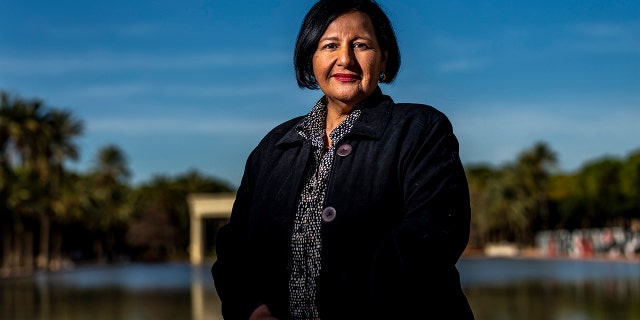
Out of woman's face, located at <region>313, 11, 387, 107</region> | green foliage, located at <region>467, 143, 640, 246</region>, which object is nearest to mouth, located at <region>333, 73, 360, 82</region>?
woman's face, located at <region>313, 11, 387, 107</region>

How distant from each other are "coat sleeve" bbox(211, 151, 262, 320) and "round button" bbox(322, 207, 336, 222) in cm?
28

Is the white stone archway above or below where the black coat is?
above

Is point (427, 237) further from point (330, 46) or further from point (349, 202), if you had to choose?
point (330, 46)

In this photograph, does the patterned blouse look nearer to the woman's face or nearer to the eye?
the woman's face

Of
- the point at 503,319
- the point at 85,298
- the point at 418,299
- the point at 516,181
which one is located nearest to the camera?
the point at 418,299

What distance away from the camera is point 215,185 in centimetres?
10238

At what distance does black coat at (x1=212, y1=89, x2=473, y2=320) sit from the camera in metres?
2.12

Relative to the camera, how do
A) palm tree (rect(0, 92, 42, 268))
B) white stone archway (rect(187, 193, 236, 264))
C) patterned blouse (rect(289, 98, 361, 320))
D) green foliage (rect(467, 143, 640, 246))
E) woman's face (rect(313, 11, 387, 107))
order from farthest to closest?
green foliage (rect(467, 143, 640, 246)) → white stone archway (rect(187, 193, 236, 264)) → palm tree (rect(0, 92, 42, 268)) → woman's face (rect(313, 11, 387, 107)) → patterned blouse (rect(289, 98, 361, 320))

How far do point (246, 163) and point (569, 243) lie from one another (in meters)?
75.7

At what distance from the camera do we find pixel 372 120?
233 cm

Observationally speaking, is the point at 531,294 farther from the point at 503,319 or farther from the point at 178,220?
the point at 178,220

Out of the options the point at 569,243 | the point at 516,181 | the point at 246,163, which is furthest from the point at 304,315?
the point at 516,181

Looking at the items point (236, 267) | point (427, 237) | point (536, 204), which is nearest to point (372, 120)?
point (427, 237)

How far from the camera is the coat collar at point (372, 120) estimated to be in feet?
7.52
